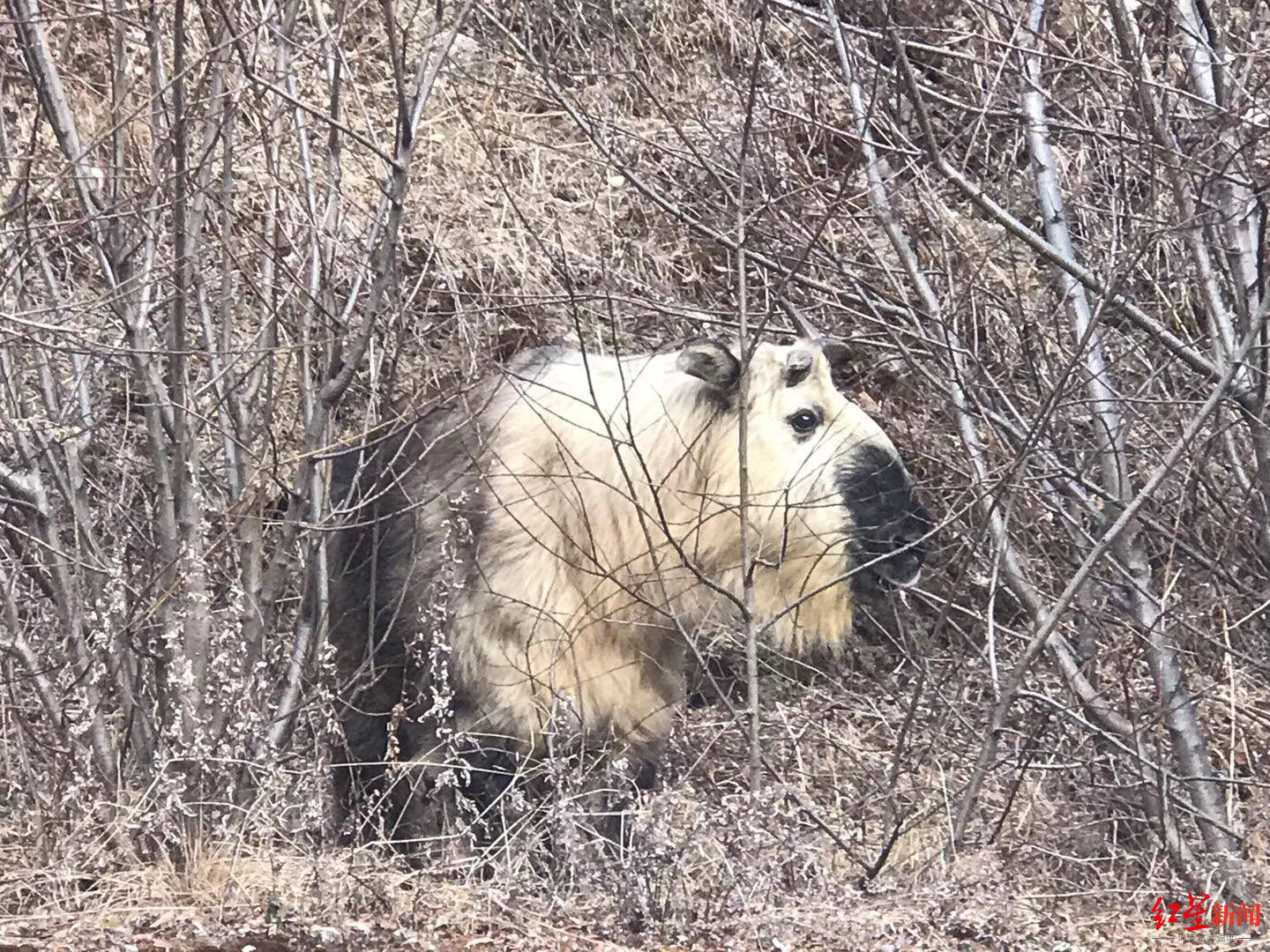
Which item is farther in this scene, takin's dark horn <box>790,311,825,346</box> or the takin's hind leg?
takin's dark horn <box>790,311,825,346</box>

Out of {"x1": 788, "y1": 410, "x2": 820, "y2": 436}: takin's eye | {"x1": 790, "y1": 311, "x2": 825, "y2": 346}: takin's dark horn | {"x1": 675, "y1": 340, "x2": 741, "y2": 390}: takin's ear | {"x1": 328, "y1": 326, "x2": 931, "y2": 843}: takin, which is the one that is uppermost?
{"x1": 790, "y1": 311, "x2": 825, "y2": 346}: takin's dark horn

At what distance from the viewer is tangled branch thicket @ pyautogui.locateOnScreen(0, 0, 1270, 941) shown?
165 inches

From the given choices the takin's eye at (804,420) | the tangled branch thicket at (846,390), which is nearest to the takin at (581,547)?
the takin's eye at (804,420)

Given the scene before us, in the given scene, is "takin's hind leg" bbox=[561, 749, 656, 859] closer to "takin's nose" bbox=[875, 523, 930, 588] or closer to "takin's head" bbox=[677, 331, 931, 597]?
"takin's head" bbox=[677, 331, 931, 597]

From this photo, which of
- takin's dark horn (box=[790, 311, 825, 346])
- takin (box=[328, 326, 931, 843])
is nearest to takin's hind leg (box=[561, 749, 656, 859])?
takin (box=[328, 326, 931, 843])

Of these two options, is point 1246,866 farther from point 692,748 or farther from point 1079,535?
point 692,748

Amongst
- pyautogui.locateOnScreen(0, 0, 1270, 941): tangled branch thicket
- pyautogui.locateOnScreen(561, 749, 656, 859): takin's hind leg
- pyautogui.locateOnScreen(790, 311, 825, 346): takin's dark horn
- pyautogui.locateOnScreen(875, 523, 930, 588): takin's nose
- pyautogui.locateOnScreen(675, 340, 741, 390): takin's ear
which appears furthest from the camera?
pyautogui.locateOnScreen(790, 311, 825, 346): takin's dark horn

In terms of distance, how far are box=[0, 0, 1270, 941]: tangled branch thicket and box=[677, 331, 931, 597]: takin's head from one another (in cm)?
24

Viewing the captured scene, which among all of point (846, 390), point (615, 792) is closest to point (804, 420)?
point (615, 792)

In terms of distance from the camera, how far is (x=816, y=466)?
493cm

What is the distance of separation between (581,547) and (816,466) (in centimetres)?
76

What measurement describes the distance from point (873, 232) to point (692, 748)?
113 inches

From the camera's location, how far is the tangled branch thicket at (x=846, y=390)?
4191mm

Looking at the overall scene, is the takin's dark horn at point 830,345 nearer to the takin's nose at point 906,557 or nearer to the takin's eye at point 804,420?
the takin's eye at point 804,420
